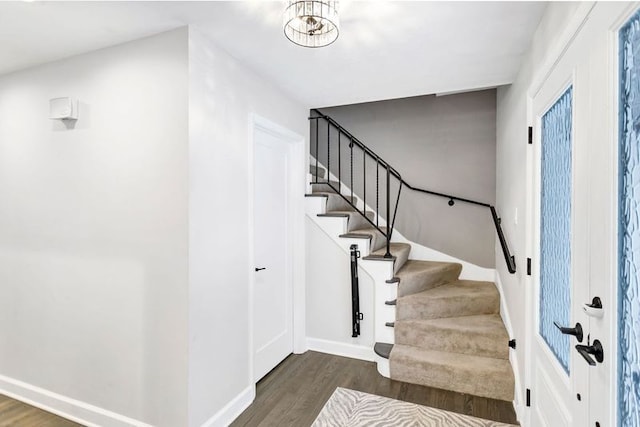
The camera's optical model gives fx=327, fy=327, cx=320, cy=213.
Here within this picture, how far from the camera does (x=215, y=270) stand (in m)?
2.13

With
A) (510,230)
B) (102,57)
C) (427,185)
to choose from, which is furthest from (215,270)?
(427,185)

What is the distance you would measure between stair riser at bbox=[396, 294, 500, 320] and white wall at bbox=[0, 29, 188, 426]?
1960mm

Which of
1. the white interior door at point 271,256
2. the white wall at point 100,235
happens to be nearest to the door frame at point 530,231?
the white interior door at point 271,256

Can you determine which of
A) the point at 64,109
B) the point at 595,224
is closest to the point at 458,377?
the point at 595,224

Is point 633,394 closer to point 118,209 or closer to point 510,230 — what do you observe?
point 510,230

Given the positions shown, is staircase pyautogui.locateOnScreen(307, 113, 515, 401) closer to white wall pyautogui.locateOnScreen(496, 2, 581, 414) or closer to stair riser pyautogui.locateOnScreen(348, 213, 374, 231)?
stair riser pyautogui.locateOnScreen(348, 213, 374, 231)

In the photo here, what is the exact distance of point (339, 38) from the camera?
1.99 m

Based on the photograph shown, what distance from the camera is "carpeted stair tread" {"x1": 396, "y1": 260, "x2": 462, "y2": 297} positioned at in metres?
3.18

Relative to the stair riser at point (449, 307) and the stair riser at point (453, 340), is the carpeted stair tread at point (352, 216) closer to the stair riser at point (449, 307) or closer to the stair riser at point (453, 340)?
the stair riser at point (449, 307)

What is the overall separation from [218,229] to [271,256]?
3.05 feet

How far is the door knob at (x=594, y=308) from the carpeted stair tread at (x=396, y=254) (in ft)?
6.45

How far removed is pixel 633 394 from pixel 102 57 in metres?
3.02

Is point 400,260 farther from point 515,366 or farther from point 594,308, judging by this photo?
point 594,308

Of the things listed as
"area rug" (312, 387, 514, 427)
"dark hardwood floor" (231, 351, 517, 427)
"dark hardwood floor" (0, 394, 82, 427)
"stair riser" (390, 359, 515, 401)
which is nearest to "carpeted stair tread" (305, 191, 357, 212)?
"dark hardwood floor" (231, 351, 517, 427)
